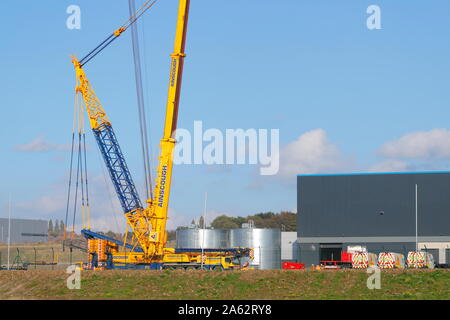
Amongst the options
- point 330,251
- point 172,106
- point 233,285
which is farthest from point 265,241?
point 233,285

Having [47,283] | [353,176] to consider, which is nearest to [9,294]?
[47,283]

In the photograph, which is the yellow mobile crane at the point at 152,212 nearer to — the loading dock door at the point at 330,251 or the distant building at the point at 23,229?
the loading dock door at the point at 330,251

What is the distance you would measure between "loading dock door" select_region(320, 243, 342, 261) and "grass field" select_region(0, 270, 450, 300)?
38465 millimetres

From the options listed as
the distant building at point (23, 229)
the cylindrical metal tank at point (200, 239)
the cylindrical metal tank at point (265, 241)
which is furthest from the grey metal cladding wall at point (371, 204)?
the distant building at point (23, 229)

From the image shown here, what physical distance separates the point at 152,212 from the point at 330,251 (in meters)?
27.5

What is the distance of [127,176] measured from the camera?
7769cm

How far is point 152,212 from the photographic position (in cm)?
7338

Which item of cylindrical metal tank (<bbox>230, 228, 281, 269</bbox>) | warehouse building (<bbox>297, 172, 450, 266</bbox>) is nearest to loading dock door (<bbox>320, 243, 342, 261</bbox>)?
warehouse building (<bbox>297, 172, 450, 266</bbox>)

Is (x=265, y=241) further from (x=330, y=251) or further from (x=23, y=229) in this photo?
(x=23, y=229)

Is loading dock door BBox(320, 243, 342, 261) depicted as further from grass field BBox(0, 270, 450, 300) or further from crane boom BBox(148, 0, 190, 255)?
grass field BBox(0, 270, 450, 300)

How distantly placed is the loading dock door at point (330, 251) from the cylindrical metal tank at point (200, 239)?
44.7ft

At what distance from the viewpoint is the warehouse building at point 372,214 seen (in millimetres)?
87062

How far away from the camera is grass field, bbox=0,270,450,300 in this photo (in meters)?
45.8
